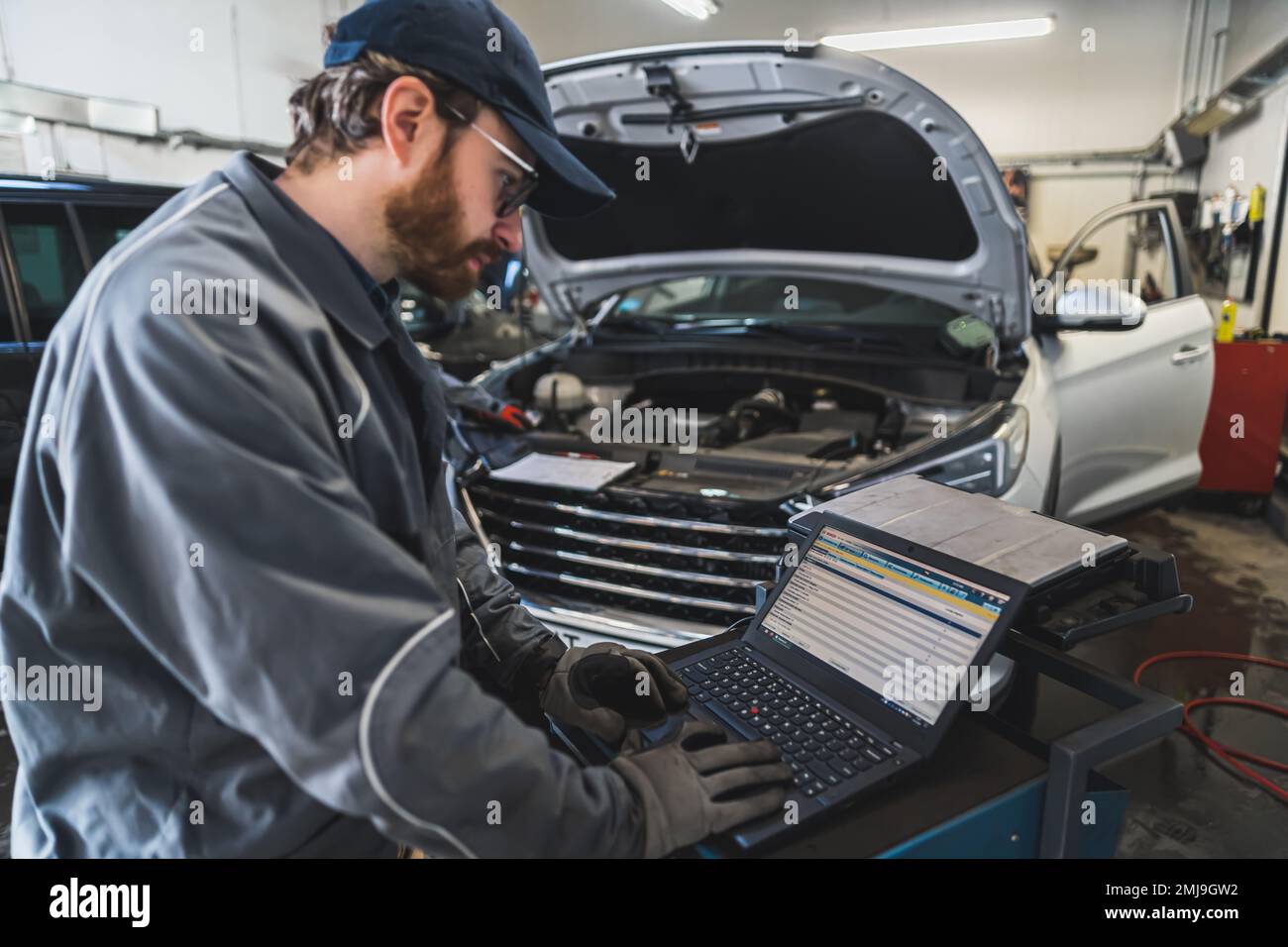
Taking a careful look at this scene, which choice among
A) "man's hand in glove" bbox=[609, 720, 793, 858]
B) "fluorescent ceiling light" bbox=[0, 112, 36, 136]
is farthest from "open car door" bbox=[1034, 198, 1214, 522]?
"fluorescent ceiling light" bbox=[0, 112, 36, 136]

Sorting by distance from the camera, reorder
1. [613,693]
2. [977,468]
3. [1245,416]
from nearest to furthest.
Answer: [613,693], [977,468], [1245,416]

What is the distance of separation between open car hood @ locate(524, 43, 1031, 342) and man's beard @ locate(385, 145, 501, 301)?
1.40 m

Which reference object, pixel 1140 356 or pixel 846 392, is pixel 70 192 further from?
pixel 1140 356

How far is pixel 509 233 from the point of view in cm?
93

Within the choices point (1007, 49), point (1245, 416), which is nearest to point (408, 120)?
point (1245, 416)

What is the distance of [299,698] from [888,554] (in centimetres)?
65

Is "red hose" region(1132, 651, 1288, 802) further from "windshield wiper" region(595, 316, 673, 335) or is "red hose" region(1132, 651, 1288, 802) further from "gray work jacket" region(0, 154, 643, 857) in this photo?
"windshield wiper" region(595, 316, 673, 335)

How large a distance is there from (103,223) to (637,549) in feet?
6.87

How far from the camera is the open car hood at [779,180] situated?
2037 millimetres

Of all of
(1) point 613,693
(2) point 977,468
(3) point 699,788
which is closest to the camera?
(3) point 699,788

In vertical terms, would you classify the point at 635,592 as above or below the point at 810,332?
below

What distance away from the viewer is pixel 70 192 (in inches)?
102

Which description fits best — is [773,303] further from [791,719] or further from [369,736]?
[369,736]

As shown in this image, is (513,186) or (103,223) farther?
(103,223)
